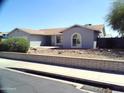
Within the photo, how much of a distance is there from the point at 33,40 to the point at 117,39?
15.9 meters

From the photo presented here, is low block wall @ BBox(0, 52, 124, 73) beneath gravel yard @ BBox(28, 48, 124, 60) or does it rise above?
beneath

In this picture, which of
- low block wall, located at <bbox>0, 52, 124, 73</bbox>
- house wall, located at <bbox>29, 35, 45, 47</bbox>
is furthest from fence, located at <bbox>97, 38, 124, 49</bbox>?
low block wall, located at <bbox>0, 52, 124, 73</bbox>

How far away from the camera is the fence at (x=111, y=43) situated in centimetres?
2991

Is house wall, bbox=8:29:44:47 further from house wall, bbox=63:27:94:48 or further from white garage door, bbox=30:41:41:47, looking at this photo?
house wall, bbox=63:27:94:48

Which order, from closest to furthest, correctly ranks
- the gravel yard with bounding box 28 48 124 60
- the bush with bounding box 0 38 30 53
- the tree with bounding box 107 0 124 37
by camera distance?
the gravel yard with bounding box 28 48 124 60 → the bush with bounding box 0 38 30 53 → the tree with bounding box 107 0 124 37

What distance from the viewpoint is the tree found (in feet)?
92.1

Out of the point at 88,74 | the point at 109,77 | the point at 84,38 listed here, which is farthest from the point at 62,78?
the point at 84,38

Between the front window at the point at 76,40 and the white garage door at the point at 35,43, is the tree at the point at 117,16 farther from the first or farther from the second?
the white garage door at the point at 35,43

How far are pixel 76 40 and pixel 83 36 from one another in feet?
5.06

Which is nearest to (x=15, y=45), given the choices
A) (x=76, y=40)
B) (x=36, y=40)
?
(x=76, y=40)

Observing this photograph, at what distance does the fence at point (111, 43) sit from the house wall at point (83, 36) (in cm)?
196

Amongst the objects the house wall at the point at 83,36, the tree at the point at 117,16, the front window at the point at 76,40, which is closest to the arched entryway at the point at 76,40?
the front window at the point at 76,40

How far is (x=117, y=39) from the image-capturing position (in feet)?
99.3

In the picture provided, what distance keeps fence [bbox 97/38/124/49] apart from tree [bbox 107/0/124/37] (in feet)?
4.43
